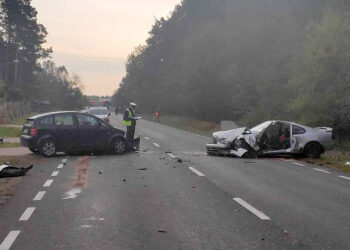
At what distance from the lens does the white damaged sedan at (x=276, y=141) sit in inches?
709

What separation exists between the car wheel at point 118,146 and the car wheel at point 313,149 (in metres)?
6.59

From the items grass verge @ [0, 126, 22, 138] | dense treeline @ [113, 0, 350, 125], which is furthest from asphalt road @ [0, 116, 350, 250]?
grass verge @ [0, 126, 22, 138]

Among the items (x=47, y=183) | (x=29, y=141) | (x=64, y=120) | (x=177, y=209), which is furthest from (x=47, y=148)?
(x=177, y=209)

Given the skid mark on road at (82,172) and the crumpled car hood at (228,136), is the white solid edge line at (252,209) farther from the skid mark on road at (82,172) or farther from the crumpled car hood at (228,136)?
the crumpled car hood at (228,136)


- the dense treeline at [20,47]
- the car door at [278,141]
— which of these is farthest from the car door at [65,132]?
the dense treeline at [20,47]

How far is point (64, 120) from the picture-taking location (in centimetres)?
1830

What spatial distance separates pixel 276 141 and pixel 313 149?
135 centimetres

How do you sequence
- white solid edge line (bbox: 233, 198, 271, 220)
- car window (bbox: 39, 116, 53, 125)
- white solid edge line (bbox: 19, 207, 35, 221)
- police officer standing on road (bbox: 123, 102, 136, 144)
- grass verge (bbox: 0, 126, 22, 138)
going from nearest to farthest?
1. white solid edge line (bbox: 19, 207, 35, 221)
2. white solid edge line (bbox: 233, 198, 271, 220)
3. car window (bbox: 39, 116, 53, 125)
4. police officer standing on road (bbox: 123, 102, 136, 144)
5. grass verge (bbox: 0, 126, 22, 138)

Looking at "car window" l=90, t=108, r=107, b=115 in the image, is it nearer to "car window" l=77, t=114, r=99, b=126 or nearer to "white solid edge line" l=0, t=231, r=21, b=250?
"car window" l=77, t=114, r=99, b=126

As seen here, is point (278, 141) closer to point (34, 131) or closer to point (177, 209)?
point (34, 131)

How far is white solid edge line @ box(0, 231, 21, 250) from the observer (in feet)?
20.2

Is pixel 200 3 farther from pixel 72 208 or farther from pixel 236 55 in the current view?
pixel 72 208

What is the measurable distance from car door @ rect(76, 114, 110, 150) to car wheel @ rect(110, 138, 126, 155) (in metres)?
0.33

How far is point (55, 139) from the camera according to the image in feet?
58.5
